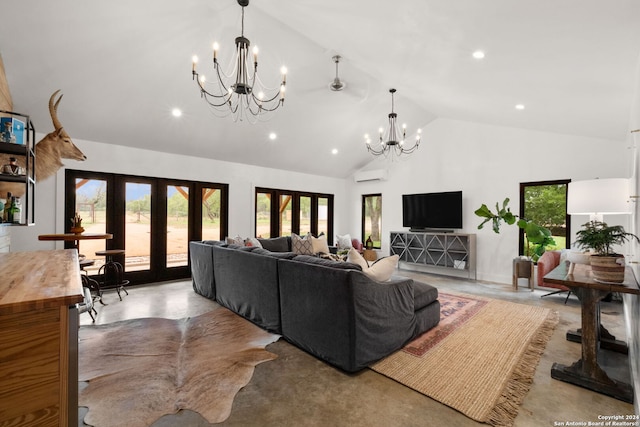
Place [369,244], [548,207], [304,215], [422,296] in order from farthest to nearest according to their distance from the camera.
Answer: [304,215], [369,244], [548,207], [422,296]

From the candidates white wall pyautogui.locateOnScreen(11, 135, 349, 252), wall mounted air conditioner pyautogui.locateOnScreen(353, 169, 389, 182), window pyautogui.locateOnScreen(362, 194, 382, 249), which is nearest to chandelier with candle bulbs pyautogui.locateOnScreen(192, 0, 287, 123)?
white wall pyautogui.locateOnScreen(11, 135, 349, 252)

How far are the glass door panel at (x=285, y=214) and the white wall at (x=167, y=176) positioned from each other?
29 centimetres

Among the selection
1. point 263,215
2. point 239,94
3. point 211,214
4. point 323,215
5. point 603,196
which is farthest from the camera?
point 323,215

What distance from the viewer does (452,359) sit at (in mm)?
2547

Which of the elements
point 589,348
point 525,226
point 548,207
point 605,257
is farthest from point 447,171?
→ point 589,348

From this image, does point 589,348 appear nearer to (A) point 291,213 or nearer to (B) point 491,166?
(B) point 491,166

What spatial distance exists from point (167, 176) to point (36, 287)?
4899 mm

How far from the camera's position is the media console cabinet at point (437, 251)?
5.91 m

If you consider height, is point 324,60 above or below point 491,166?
above

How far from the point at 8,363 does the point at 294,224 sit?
6.78 metres

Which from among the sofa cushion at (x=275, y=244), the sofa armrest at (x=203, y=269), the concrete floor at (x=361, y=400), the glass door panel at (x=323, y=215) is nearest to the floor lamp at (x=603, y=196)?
the concrete floor at (x=361, y=400)

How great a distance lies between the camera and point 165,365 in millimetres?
2477

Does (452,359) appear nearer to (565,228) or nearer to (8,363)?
(8,363)

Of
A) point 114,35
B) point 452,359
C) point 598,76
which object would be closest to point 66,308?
point 452,359
